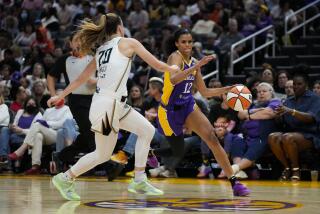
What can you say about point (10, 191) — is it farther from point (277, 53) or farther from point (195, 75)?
point (277, 53)

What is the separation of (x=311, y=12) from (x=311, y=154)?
6.93m

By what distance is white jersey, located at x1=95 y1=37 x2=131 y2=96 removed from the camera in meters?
7.86

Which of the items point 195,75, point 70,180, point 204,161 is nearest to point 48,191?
point 70,180

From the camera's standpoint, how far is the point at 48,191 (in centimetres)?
917

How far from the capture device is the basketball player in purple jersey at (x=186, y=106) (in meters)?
8.60

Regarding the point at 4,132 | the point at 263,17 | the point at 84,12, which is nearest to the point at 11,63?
the point at 84,12

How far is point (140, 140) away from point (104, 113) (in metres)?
0.68

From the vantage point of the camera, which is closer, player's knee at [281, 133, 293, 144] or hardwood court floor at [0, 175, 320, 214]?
hardwood court floor at [0, 175, 320, 214]

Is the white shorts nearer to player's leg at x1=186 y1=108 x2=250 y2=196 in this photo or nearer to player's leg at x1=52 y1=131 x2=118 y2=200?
player's leg at x1=52 y1=131 x2=118 y2=200

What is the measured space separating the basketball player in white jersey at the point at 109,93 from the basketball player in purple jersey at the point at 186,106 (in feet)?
2.36

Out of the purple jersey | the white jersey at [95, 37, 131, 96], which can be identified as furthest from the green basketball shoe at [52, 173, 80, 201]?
the purple jersey

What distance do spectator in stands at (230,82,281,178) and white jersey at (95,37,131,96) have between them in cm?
410

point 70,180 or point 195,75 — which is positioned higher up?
point 195,75

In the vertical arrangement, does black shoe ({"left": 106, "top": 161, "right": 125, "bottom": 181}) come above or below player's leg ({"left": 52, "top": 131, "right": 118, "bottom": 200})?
below
